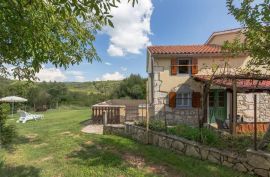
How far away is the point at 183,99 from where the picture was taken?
1694 cm

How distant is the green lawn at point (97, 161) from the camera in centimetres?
672

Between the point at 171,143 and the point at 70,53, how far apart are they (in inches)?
205

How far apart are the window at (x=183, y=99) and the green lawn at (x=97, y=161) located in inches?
274

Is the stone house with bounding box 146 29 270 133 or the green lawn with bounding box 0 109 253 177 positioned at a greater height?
the stone house with bounding box 146 29 270 133

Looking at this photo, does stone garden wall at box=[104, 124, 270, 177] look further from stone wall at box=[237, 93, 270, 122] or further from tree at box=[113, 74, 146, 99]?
tree at box=[113, 74, 146, 99]

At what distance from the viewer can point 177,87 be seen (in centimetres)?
1691

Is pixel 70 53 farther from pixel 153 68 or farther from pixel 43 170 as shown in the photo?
pixel 153 68

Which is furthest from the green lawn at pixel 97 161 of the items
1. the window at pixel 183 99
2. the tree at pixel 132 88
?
the tree at pixel 132 88

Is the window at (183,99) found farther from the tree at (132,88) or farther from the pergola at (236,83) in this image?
the tree at (132,88)

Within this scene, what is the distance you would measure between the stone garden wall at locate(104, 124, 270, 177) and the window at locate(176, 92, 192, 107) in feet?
19.0

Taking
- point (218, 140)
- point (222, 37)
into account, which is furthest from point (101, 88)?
point (218, 140)

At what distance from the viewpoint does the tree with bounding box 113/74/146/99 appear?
3303cm

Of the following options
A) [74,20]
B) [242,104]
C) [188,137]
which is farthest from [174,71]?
[74,20]

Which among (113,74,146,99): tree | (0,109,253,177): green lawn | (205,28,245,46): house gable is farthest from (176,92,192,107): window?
(113,74,146,99): tree
